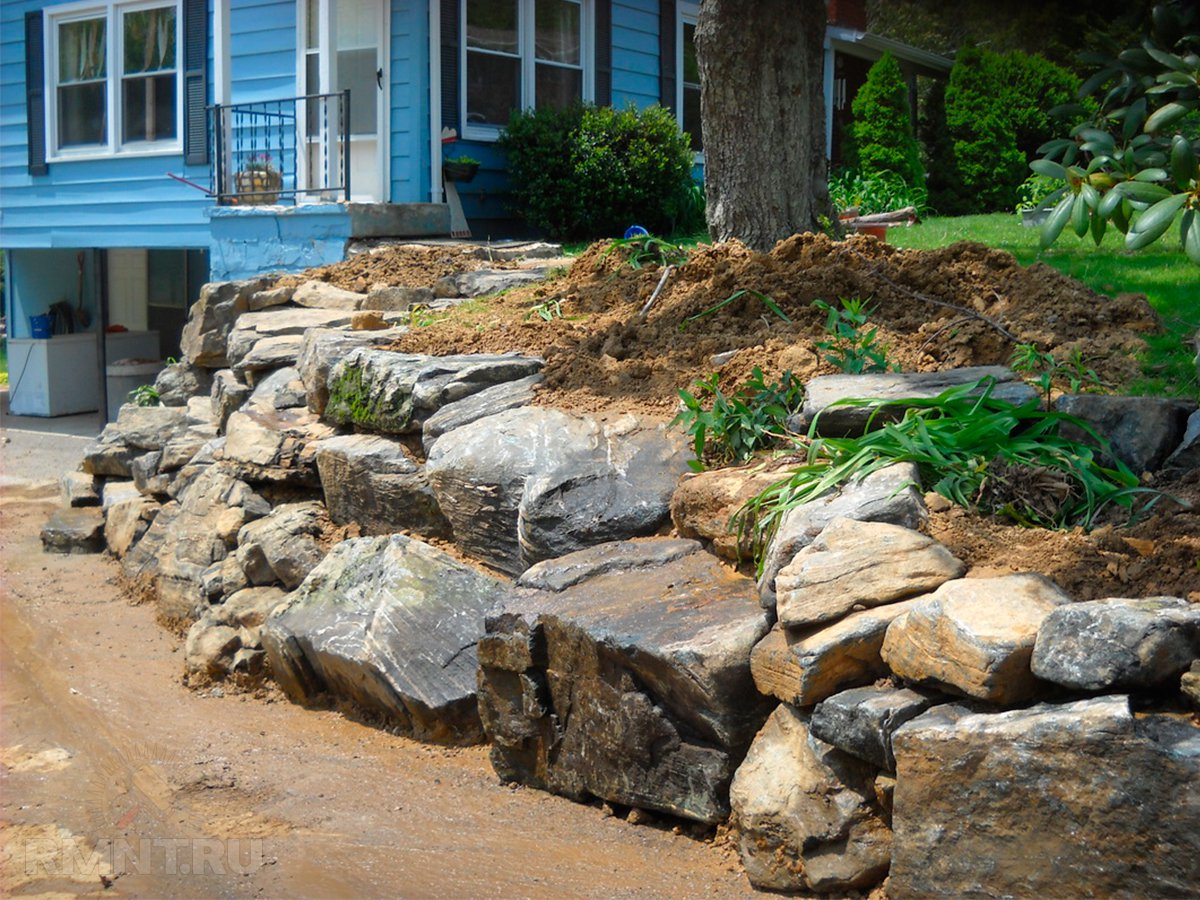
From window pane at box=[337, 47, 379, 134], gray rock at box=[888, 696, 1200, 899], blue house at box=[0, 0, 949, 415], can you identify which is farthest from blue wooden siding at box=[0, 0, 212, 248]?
gray rock at box=[888, 696, 1200, 899]

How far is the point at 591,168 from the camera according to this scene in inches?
471

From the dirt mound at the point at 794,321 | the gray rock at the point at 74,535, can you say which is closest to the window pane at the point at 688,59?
the dirt mound at the point at 794,321

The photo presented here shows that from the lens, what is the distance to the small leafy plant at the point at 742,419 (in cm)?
510

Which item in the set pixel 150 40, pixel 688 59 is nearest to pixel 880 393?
pixel 150 40

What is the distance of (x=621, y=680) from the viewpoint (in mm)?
4270

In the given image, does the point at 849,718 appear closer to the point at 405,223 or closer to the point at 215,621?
the point at 215,621

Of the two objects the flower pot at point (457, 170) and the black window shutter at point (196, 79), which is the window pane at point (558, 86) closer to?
the flower pot at point (457, 170)

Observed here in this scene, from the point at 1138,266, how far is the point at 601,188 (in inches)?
227

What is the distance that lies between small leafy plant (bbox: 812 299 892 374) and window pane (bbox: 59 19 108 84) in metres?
10.8

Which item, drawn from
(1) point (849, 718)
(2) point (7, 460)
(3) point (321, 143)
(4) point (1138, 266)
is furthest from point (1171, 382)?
(2) point (7, 460)

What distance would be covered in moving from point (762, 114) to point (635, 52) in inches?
→ 285

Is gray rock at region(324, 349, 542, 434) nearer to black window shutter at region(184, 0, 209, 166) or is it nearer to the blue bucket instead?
black window shutter at region(184, 0, 209, 166)

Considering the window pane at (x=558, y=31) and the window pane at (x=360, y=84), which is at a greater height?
the window pane at (x=558, y=31)

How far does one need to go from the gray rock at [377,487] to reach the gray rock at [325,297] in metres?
2.54
